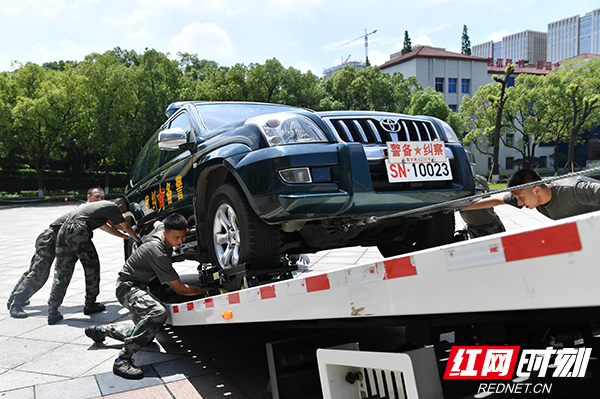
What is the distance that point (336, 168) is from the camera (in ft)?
9.18

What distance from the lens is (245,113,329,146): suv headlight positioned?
2.90 m

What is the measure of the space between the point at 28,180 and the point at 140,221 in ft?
122

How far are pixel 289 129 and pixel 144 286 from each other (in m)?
1.94

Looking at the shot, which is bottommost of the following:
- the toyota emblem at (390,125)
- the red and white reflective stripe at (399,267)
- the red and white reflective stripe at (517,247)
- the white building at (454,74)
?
the red and white reflective stripe at (399,267)

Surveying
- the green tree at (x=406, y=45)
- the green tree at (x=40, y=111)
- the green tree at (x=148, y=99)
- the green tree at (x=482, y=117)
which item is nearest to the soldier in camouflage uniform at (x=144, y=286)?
the green tree at (x=148, y=99)

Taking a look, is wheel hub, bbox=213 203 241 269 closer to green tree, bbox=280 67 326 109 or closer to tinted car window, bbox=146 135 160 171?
tinted car window, bbox=146 135 160 171

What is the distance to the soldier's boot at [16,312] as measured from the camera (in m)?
4.95

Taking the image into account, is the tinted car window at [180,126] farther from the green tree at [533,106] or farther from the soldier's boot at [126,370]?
the green tree at [533,106]

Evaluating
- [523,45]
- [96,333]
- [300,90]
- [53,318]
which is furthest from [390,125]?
[523,45]

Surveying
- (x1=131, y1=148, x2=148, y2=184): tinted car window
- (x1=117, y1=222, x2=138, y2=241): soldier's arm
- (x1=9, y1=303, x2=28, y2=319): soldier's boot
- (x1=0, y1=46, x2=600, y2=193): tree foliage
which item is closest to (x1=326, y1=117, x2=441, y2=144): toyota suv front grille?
(x1=117, y1=222, x2=138, y2=241): soldier's arm

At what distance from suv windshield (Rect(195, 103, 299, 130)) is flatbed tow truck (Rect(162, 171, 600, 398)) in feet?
5.96

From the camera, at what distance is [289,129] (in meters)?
2.95

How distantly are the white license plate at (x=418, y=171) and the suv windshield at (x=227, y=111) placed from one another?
1.37 meters

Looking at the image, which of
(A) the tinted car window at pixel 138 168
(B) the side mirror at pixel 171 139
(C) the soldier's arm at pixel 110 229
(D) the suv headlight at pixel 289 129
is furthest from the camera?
(A) the tinted car window at pixel 138 168
